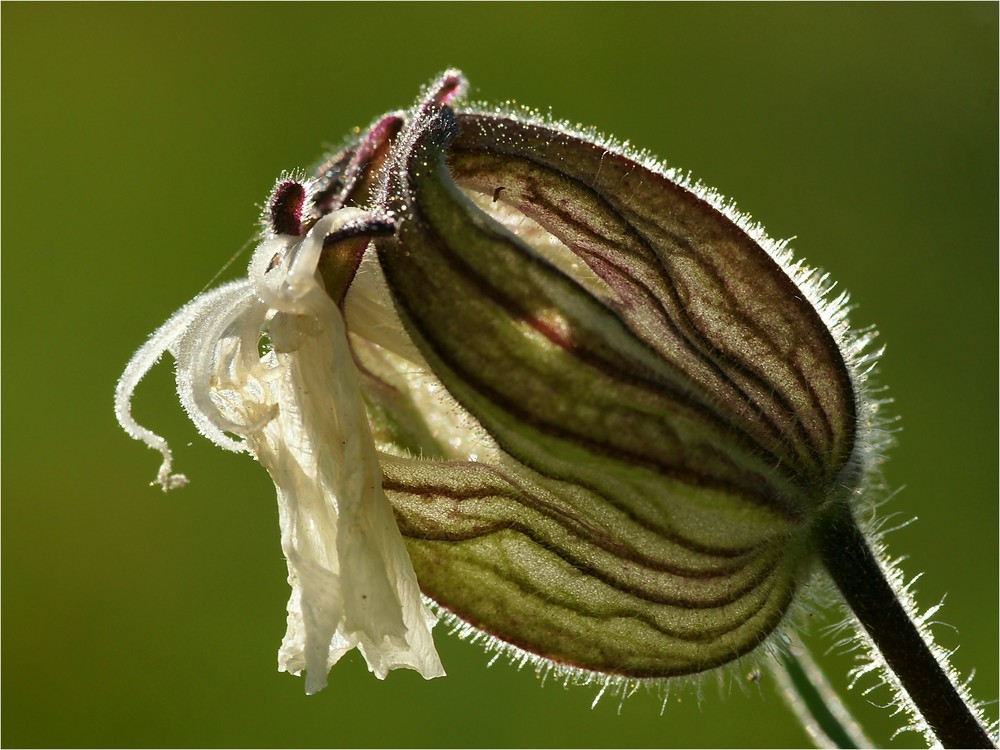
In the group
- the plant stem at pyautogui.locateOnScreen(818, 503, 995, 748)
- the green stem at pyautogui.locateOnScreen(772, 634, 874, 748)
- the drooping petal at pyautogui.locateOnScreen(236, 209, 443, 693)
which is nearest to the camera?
the drooping petal at pyautogui.locateOnScreen(236, 209, 443, 693)

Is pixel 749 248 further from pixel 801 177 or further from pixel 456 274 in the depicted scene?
pixel 801 177

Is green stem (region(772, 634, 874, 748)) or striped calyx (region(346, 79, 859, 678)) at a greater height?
striped calyx (region(346, 79, 859, 678))

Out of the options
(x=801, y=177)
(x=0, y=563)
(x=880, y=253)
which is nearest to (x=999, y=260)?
(x=880, y=253)

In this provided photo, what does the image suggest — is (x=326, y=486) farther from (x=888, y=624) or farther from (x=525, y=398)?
(x=888, y=624)

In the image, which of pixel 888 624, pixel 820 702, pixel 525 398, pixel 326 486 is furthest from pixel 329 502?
pixel 820 702

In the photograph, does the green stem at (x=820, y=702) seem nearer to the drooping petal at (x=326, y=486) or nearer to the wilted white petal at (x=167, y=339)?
the drooping petal at (x=326, y=486)

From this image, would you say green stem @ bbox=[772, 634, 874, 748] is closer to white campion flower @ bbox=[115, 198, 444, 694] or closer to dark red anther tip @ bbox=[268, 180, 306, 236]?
white campion flower @ bbox=[115, 198, 444, 694]

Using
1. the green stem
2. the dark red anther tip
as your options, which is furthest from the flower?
the green stem

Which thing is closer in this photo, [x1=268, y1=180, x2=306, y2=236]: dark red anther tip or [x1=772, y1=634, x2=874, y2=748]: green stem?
[x1=268, y1=180, x2=306, y2=236]: dark red anther tip
